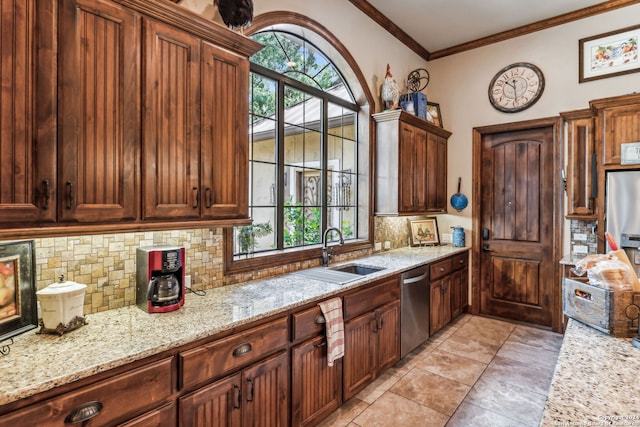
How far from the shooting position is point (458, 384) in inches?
108

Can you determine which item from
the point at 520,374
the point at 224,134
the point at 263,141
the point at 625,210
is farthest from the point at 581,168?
the point at 224,134

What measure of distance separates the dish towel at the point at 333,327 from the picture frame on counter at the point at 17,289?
1438 millimetres

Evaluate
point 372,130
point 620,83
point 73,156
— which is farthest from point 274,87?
point 620,83

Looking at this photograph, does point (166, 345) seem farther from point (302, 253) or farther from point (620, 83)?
point (620, 83)

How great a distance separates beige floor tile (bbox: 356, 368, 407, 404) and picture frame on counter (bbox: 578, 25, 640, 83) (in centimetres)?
376

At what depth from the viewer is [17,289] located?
1.38 meters

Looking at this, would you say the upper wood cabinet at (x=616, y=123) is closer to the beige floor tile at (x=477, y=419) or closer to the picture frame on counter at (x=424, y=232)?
the picture frame on counter at (x=424, y=232)

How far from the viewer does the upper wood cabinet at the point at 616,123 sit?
3.03 metres

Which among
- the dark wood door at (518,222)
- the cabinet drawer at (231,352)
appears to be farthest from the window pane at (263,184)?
the dark wood door at (518,222)

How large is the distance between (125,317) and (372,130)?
297cm

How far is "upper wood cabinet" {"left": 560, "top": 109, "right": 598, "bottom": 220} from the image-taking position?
11.0ft

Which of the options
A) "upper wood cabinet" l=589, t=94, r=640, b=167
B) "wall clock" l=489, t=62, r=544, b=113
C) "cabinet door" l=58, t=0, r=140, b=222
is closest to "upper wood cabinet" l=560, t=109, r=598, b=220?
"upper wood cabinet" l=589, t=94, r=640, b=167

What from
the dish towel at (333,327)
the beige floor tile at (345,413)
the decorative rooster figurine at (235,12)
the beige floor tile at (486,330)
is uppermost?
the decorative rooster figurine at (235,12)

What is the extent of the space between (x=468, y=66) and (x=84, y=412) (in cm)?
512
